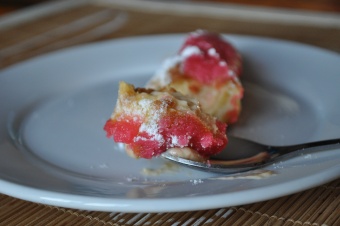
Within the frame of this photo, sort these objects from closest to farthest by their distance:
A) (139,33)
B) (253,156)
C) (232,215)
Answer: (232,215) < (253,156) < (139,33)

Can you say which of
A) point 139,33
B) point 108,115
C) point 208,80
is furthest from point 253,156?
point 139,33

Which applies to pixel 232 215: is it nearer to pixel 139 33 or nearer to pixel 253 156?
pixel 253 156

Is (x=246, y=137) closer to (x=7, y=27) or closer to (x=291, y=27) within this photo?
(x=291, y=27)

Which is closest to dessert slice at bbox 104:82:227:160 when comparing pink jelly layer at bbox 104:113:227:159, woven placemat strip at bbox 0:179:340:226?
pink jelly layer at bbox 104:113:227:159

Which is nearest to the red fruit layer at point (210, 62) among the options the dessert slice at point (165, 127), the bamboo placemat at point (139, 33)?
the dessert slice at point (165, 127)

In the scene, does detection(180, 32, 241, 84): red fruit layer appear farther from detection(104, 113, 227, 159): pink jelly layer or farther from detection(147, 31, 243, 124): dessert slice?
detection(104, 113, 227, 159): pink jelly layer
